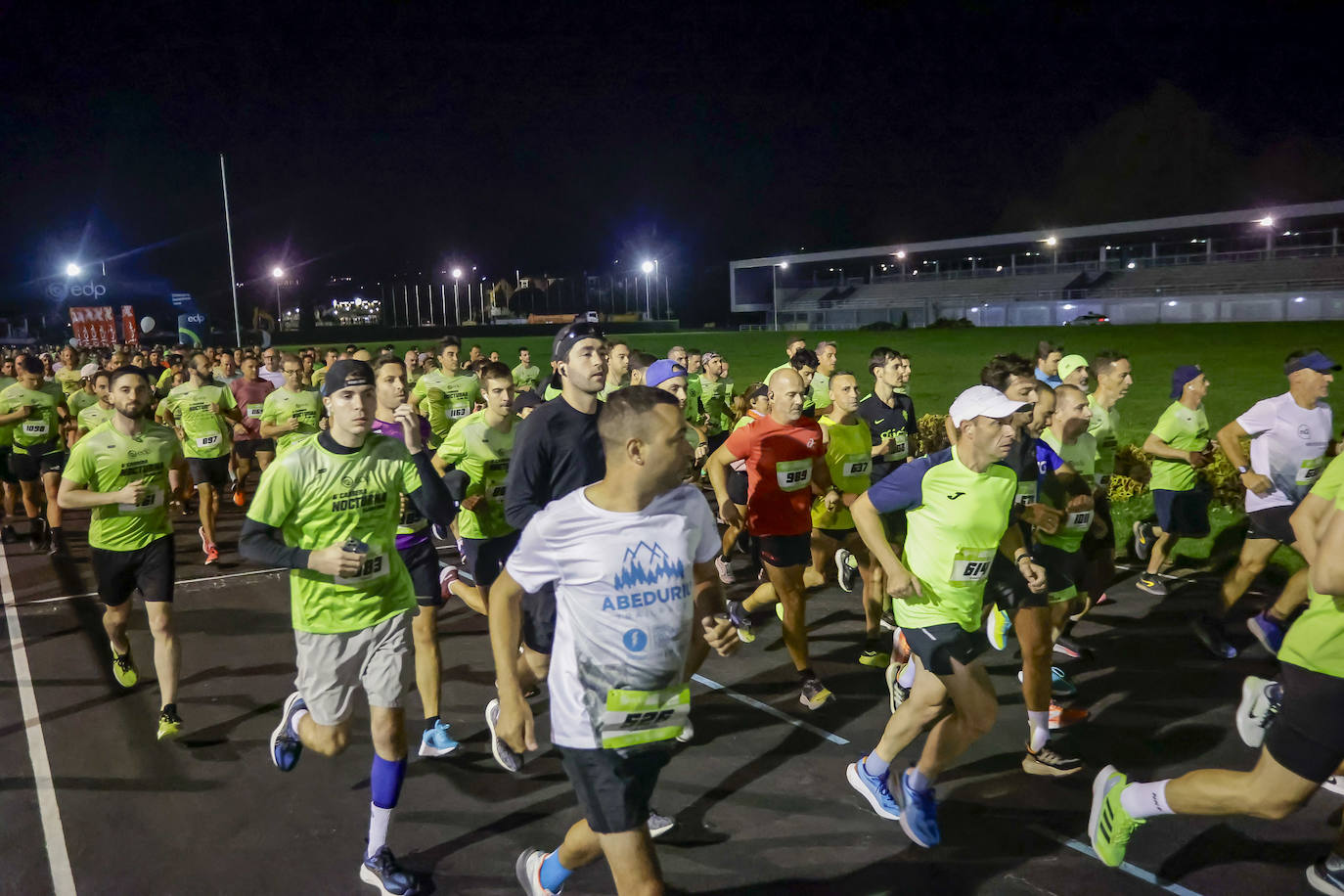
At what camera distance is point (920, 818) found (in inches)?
182

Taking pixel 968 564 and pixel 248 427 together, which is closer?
pixel 968 564

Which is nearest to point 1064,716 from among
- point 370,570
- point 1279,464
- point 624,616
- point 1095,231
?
point 1279,464

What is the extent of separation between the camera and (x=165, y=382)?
Answer: 1788 cm

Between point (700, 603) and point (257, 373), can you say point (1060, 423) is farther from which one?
point (257, 373)

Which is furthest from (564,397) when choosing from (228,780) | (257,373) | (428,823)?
(257,373)

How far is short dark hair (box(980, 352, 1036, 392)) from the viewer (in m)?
5.31

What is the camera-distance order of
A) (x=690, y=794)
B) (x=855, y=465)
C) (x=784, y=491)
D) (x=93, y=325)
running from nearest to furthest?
(x=690, y=794) < (x=784, y=491) < (x=855, y=465) < (x=93, y=325)

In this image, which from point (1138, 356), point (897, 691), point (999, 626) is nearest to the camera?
point (999, 626)

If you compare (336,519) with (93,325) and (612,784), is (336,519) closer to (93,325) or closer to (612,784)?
(612,784)

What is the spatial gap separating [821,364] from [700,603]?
31.9ft

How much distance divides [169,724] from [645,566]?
4.46 metres

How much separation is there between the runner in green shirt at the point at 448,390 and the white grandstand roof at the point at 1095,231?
4913cm

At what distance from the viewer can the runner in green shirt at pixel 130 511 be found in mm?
6129

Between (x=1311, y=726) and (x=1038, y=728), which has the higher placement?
(x=1311, y=726)
